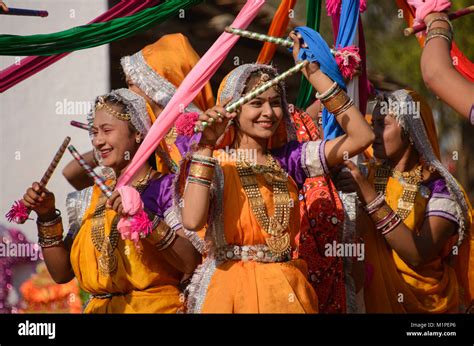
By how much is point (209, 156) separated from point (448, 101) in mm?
1164

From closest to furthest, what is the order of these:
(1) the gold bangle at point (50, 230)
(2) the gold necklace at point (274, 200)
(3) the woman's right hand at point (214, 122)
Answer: (3) the woman's right hand at point (214, 122), (2) the gold necklace at point (274, 200), (1) the gold bangle at point (50, 230)

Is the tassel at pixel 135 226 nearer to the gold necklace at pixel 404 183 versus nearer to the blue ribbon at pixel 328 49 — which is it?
the blue ribbon at pixel 328 49

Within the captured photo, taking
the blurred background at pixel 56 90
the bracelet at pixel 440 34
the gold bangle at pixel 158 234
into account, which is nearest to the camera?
the bracelet at pixel 440 34

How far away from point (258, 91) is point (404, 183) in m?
1.24

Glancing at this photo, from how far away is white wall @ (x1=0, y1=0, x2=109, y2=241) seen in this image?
7.50 metres

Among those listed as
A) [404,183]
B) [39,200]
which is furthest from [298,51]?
[39,200]

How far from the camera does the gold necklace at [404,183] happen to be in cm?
582

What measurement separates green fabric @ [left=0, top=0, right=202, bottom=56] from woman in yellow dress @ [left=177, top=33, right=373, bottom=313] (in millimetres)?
773

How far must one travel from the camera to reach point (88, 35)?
19.0ft

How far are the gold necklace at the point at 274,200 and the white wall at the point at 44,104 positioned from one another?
8.22 feet

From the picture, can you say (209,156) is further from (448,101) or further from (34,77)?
(34,77)

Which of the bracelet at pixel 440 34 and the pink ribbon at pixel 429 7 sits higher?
the pink ribbon at pixel 429 7

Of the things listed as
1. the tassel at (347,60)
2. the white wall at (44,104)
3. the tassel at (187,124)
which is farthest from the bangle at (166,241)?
the white wall at (44,104)
